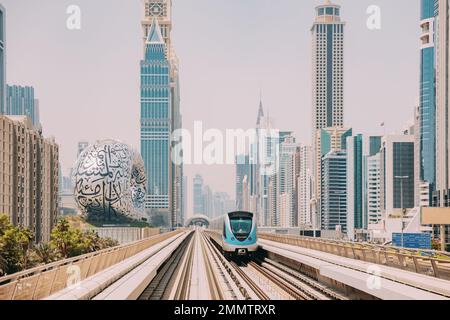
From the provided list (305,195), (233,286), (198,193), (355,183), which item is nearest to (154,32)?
(198,193)

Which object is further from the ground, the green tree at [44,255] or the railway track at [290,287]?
the railway track at [290,287]

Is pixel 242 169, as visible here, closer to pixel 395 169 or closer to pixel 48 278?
pixel 48 278

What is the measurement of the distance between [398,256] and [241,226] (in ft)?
37.6

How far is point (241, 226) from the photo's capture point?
2603 centimetres

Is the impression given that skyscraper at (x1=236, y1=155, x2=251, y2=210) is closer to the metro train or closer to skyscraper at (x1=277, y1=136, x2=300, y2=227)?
skyscraper at (x1=277, y1=136, x2=300, y2=227)

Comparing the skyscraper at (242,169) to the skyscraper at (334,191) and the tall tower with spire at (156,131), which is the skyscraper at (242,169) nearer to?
the tall tower with spire at (156,131)

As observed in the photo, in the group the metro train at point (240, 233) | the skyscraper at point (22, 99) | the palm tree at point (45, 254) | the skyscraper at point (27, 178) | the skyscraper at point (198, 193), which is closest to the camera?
the skyscraper at point (22, 99)

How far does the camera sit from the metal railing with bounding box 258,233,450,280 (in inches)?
496

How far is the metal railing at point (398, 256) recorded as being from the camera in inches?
496

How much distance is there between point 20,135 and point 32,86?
124ft

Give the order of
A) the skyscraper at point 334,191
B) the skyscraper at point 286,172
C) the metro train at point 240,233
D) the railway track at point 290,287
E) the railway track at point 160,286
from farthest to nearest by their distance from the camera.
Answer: the skyscraper at point 334,191 < the metro train at point 240,233 < the skyscraper at point 286,172 < the railway track at point 290,287 < the railway track at point 160,286

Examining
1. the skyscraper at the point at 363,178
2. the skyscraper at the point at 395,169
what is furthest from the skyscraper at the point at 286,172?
the skyscraper at the point at 395,169

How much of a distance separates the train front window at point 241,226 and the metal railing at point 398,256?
11.0 ft
